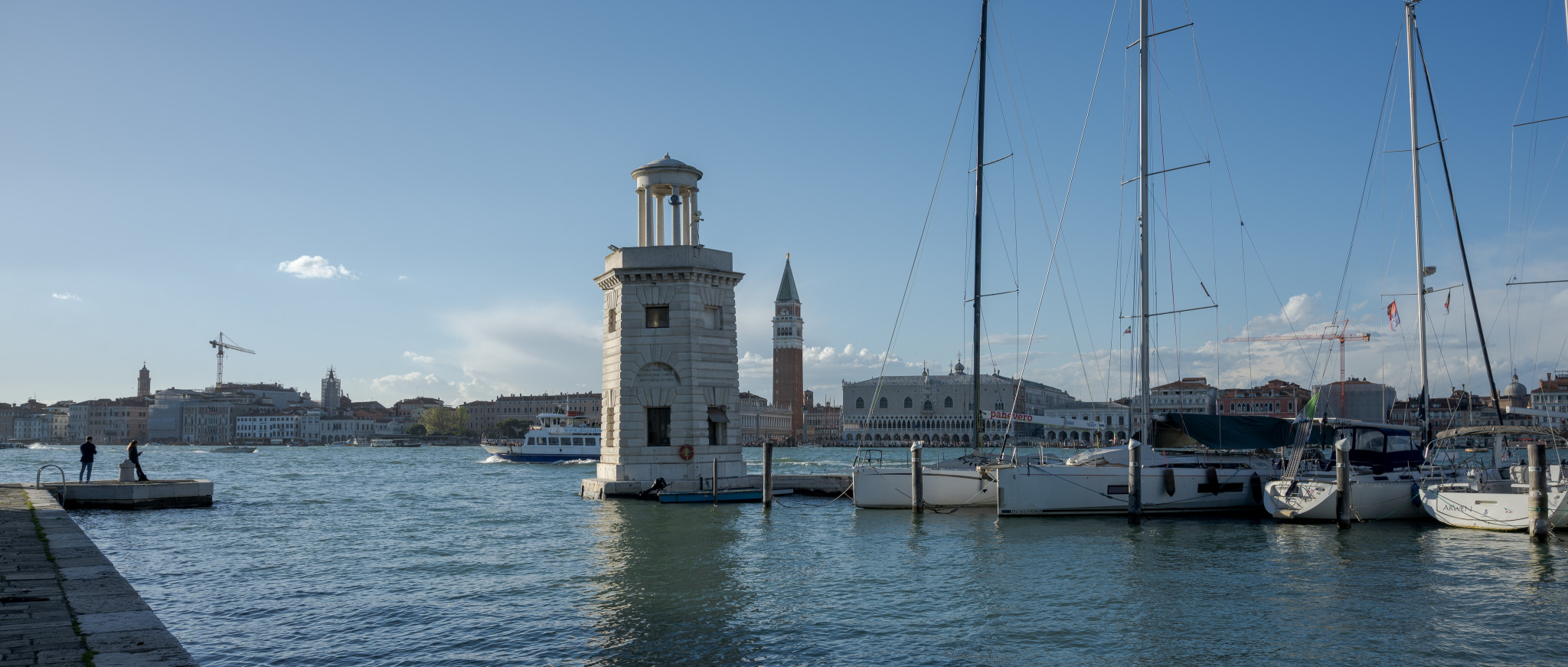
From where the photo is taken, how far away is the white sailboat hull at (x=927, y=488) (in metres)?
23.4

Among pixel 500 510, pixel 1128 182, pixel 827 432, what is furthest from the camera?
pixel 827 432

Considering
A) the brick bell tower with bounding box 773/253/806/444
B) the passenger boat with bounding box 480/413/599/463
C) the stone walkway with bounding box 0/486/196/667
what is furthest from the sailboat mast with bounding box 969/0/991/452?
the brick bell tower with bounding box 773/253/806/444

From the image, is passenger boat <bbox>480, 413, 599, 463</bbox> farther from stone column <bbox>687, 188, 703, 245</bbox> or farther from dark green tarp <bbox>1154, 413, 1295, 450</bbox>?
dark green tarp <bbox>1154, 413, 1295, 450</bbox>

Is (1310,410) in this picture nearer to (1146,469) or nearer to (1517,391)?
(1146,469)

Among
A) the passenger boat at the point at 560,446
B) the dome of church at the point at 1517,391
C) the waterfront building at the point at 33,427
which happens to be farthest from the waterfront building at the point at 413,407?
the dome of church at the point at 1517,391

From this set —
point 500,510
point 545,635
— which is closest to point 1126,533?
point 545,635

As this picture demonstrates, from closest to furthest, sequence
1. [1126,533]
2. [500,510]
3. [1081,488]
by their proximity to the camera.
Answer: [1126,533] < [1081,488] < [500,510]

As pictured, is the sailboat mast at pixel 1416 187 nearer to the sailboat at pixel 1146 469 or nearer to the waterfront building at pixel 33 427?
the sailboat at pixel 1146 469

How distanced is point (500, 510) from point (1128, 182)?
18028 mm

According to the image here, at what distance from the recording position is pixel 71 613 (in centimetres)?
785

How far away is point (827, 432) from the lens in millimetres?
169000

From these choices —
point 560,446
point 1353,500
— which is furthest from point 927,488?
point 560,446

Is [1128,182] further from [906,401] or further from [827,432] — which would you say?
[827,432]

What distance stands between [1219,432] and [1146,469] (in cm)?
275
